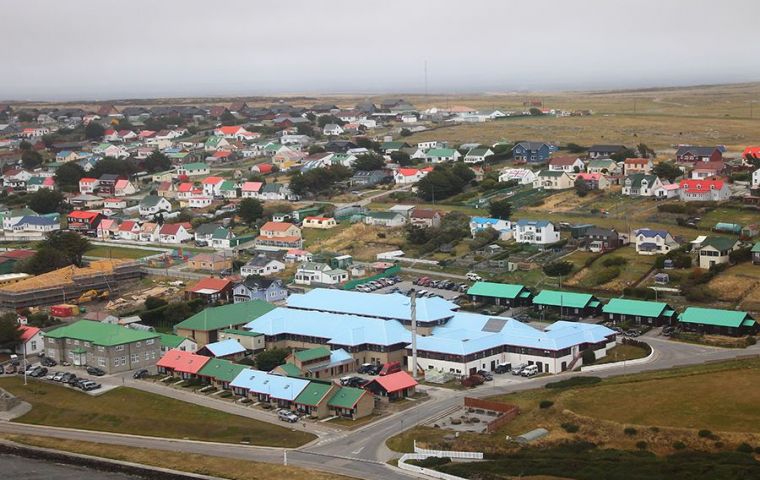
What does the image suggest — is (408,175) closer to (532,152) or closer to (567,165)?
(532,152)

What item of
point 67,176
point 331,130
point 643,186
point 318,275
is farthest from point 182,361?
point 331,130

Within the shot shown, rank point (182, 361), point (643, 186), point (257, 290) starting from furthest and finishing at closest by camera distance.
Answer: point (643, 186) → point (257, 290) → point (182, 361)

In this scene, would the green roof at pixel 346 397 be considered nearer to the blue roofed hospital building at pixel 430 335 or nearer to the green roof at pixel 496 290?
the blue roofed hospital building at pixel 430 335

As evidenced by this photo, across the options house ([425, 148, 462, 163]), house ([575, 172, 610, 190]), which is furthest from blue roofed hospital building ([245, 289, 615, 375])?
house ([425, 148, 462, 163])

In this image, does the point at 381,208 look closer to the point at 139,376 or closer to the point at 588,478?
the point at 139,376

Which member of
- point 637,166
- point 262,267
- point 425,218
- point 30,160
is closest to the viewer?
point 262,267

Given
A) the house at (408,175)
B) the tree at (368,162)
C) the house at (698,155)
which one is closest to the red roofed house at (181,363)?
the house at (408,175)
